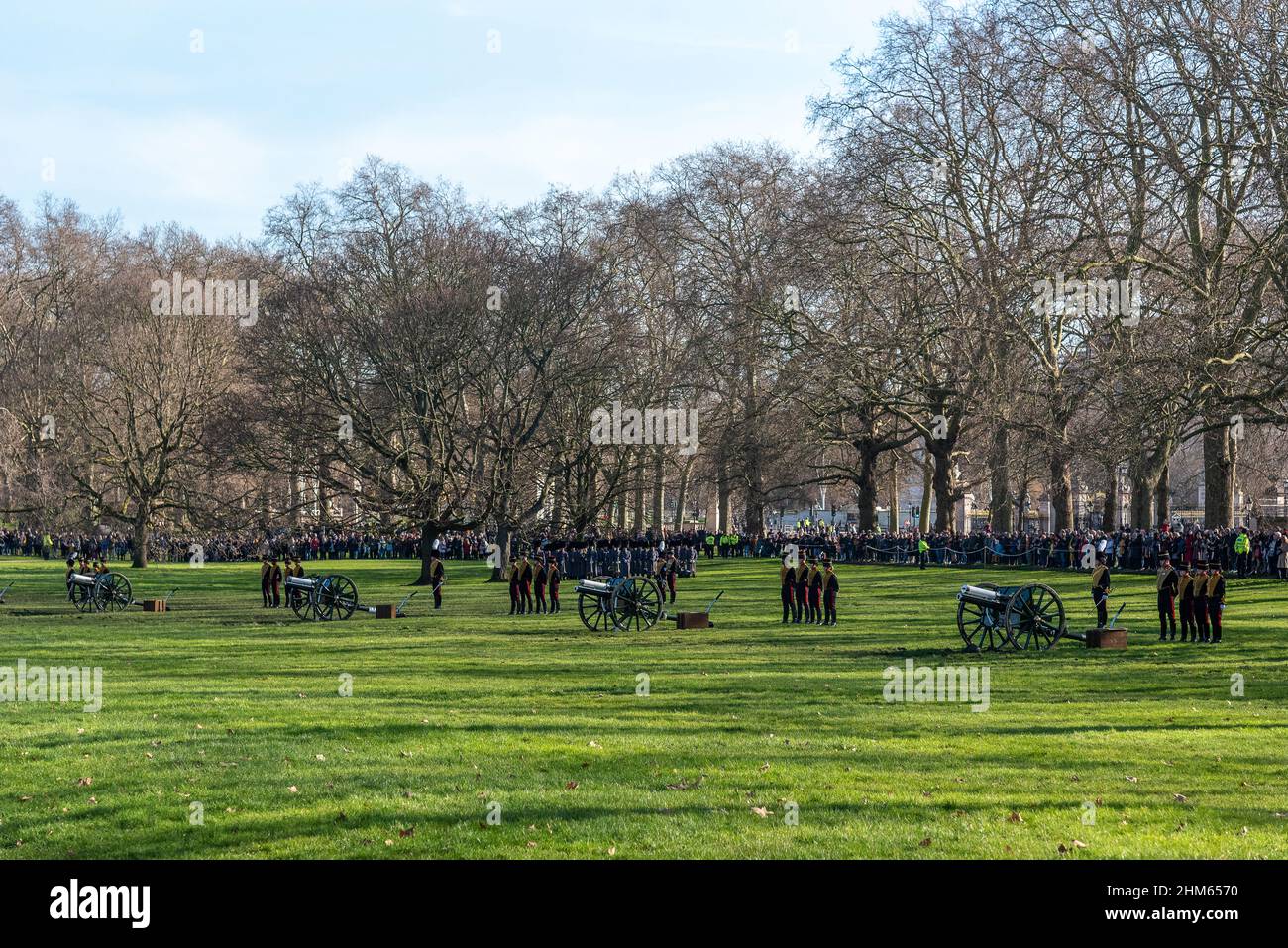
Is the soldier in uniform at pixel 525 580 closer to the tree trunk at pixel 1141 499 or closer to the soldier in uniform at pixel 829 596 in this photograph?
the soldier in uniform at pixel 829 596

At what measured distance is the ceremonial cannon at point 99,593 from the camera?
3434 centimetres

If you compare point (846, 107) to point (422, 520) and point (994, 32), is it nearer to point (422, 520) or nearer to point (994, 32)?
point (994, 32)

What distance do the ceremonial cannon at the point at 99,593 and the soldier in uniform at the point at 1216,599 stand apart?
1012 inches

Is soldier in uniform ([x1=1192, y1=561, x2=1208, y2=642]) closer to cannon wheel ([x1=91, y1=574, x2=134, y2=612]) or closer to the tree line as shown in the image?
the tree line

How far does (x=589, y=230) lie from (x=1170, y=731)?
43702mm

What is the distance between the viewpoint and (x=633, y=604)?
2680 centimetres

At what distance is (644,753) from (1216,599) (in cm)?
1410

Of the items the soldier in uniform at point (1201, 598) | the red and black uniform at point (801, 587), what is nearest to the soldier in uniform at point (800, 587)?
the red and black uniform at point (801, 587)

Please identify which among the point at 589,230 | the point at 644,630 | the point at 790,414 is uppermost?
the point at 589,230

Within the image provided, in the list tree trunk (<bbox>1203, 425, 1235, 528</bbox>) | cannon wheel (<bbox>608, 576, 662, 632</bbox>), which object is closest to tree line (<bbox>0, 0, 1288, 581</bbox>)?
tree trunk (<bbox>1203, 425, 1235, 528</bbox>)

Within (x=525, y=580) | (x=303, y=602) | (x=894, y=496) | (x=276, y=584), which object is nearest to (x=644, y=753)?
(x=525, y=580)

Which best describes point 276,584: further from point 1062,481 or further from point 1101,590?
point 1062,481
